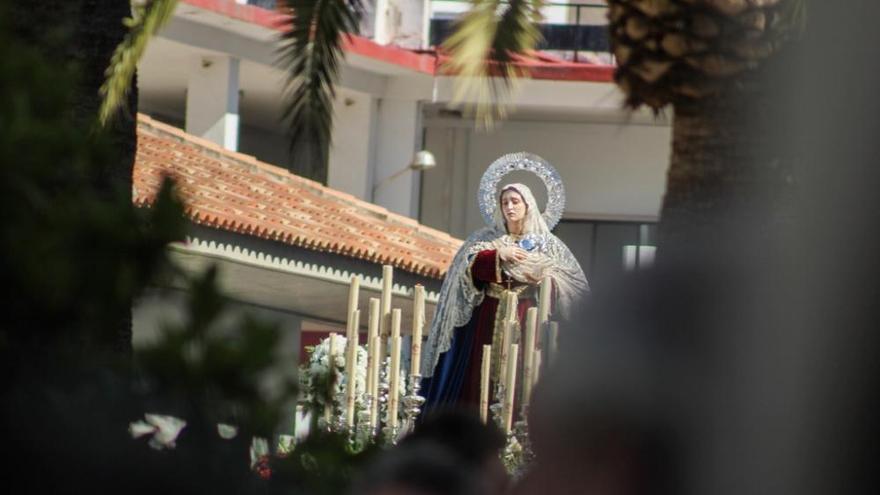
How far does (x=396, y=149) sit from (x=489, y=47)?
16.5 meters

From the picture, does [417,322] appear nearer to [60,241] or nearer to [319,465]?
[319,465]

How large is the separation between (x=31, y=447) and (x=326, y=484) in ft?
1.90

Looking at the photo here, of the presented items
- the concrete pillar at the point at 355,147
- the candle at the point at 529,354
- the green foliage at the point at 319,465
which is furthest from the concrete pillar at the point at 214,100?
the green foliage at the point at 319,465

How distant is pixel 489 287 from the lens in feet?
33.7

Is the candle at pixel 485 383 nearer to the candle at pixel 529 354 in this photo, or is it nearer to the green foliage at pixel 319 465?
the candle at pixel 529 354

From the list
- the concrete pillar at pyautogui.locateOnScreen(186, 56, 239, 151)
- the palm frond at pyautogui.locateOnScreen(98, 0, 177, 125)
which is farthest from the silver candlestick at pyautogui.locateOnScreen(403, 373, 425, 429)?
the concrete pillar at pyautogui.locateOnScreen(186, 56, 239, 151)

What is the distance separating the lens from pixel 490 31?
5.68m

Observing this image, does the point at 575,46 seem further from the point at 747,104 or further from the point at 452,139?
the point at 747,104

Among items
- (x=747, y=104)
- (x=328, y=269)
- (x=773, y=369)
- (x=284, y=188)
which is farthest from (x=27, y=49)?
(x=284, y=188)

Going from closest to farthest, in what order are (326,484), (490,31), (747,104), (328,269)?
(326,484)
(747,104)
(490,31)
(328,269)

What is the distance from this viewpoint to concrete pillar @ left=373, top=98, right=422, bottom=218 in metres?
21.9

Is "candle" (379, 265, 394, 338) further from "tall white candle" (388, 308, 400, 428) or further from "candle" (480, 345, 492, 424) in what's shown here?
"candle" (480, 345, 492, 424)

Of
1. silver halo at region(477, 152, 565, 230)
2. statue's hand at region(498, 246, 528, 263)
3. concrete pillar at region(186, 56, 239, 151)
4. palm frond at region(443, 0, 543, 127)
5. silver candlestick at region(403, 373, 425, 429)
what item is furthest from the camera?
concrete pillar at region(186, 56, 239, 151)

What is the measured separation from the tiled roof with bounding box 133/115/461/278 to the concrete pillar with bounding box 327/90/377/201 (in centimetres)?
371
